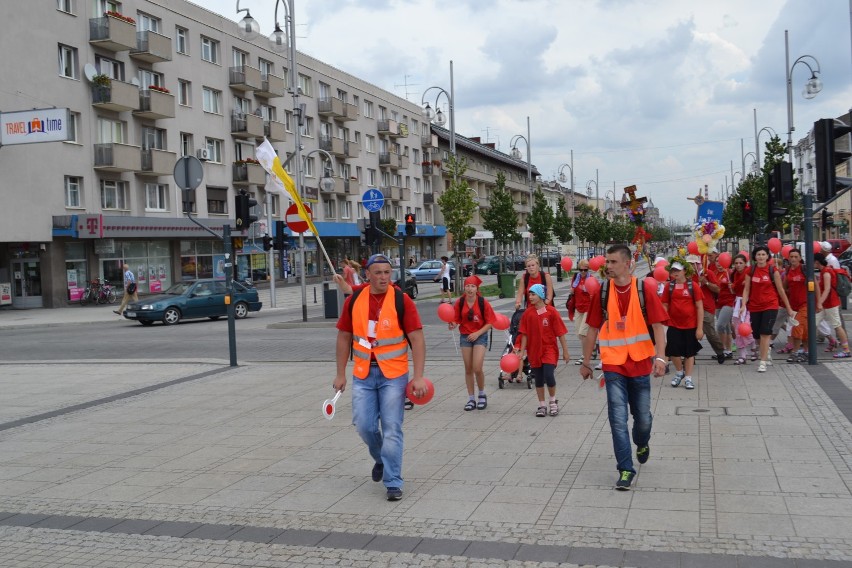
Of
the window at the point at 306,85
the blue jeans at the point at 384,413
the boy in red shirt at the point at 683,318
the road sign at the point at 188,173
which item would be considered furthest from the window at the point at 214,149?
the blue jeans at the point at 384,413

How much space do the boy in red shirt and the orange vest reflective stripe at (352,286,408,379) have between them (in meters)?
5.26

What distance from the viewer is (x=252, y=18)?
25625 millimetres

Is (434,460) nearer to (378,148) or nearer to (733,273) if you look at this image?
(733,273)

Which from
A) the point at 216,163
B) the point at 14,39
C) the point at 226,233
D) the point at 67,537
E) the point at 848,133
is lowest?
the point at 67,537

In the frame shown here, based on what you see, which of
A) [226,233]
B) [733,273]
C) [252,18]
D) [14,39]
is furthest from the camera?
[14,39]

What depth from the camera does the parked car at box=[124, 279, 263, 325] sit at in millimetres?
26656

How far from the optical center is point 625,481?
6133 millimetres

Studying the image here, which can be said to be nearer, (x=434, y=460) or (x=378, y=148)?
(x=434, y=460)

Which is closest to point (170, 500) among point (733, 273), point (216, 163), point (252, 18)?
point (733, 273)

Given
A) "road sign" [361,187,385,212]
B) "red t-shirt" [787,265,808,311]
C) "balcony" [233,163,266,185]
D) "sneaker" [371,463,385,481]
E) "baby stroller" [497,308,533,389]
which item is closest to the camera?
"sneaker" [371,463,385,481]

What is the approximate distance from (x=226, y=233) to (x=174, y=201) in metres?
31.5

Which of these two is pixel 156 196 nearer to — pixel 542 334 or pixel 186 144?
pixel 186 144

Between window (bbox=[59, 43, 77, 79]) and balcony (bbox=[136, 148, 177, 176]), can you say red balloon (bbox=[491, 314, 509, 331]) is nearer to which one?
window (bbox=[59, 43, 77, 79])

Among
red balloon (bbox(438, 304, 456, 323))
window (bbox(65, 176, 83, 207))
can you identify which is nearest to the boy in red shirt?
red balloon (bbox(438, 304, 456, 323))
